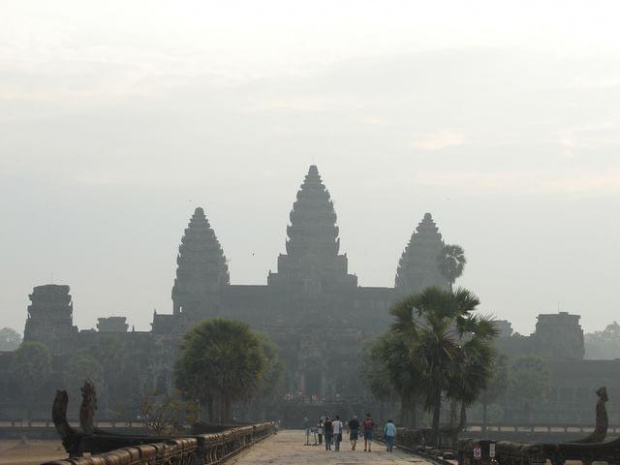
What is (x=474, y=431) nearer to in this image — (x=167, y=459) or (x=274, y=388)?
(x=274, y=388)

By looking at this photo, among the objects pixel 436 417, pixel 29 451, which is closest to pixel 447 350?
pixel 436 417

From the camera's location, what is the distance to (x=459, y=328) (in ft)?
208

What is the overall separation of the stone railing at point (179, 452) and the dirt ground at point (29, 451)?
4220 centimetres

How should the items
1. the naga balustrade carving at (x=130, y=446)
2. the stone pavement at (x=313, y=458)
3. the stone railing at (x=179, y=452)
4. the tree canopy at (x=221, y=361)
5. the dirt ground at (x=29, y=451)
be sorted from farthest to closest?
1. the dirt ground at (x=29, y=451)
2. the tree canopy at (x=221, y=361)
3. the stone pavement at (x=313, y=458)
4. the naga balustrade carving at (x=130, y=446)
5. the stone railing at (x=179, y=452)

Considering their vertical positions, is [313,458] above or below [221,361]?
below

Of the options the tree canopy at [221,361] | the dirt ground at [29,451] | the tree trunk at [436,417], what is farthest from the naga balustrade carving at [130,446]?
the dirt ground at [29,451]

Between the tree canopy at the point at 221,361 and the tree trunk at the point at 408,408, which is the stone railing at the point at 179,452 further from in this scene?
the tree canopy at the point at 221,361

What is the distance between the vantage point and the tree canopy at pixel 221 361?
87562 mm

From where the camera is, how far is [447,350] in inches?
2450

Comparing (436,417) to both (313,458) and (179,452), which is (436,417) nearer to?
(313,458)

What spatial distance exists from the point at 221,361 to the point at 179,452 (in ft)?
172

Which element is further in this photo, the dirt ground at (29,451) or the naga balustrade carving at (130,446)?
the dirt ground at (29,451)

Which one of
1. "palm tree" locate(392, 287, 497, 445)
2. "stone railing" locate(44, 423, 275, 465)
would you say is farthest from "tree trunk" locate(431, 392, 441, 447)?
"stone railing" locate(44, 423, 275, 465)

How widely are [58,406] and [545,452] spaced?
17323 mm
